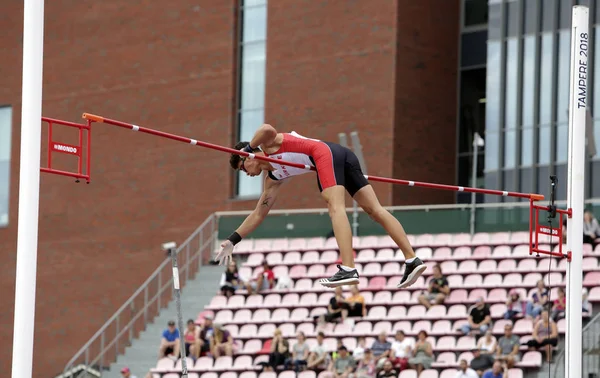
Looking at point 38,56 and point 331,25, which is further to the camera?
point 331,25

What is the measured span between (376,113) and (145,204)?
6866 millimetres

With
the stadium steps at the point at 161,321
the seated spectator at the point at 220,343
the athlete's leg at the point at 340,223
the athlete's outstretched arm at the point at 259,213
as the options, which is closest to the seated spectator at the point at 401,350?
the seated spectator at the point at 220,343

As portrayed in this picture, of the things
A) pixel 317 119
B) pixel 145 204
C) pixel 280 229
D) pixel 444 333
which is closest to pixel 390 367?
pixel 444 333

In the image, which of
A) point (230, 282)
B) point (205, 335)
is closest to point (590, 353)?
point (205, 335)

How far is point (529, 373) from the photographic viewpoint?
2294cm

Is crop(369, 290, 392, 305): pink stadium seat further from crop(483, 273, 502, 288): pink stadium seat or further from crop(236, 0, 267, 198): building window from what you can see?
crop(236, 0, 267, 198): building window

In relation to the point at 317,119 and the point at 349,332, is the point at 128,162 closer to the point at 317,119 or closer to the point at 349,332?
the point at 317,119

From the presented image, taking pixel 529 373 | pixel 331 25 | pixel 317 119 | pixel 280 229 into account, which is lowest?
pixel 529 373

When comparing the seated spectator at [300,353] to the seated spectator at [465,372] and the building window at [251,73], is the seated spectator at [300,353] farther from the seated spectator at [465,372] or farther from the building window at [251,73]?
the building window at [251,73]

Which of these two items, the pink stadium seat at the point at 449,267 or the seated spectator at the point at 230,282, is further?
the seated spectator at the point at 230,282

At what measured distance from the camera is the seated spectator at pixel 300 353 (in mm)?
24812

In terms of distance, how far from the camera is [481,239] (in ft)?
91.4

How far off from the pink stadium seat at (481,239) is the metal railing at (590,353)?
16.2ft

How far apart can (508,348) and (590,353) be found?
1320 mm
